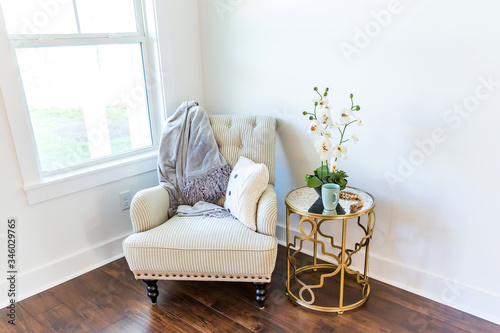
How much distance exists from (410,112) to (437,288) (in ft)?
3.03

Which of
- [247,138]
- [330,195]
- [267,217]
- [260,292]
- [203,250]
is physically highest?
[247,138]

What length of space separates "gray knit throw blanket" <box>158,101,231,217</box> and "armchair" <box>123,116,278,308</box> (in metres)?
0.22

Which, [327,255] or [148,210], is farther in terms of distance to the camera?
[327,255]

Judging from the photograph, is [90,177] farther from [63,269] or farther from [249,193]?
[249,193]

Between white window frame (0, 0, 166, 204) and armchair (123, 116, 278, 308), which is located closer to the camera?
armchair (123, 116, 278, 308)

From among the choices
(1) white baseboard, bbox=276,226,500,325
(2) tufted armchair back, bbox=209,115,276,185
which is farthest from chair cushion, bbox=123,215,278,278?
Result: (1) white baseboard, bbox=276,226,500,325

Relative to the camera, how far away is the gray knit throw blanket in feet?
7.63

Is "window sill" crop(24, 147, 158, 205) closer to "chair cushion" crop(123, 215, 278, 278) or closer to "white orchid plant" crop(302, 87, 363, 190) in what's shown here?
"chair cushion" crop(123, 215, 278, 278)

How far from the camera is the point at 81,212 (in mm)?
2365

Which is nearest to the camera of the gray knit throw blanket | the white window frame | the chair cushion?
the chair cushion

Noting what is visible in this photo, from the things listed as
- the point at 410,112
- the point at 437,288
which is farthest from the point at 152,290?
the point at 410,112

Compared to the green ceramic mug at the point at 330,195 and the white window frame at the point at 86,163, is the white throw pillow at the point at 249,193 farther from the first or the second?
the white window frame at the point at 86,163

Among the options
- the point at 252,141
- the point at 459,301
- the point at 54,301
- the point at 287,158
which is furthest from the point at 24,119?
the point at 459,301

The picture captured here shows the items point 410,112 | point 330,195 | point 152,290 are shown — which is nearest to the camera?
point 330,195
